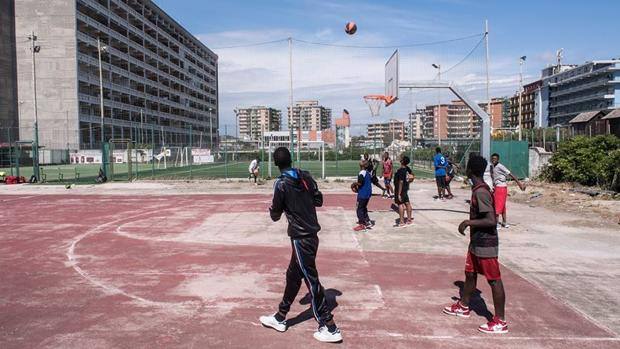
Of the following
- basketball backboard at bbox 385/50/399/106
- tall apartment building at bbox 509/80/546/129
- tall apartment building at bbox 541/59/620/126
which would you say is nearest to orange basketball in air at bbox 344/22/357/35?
basketball backboard at bbox 385/50/399/106

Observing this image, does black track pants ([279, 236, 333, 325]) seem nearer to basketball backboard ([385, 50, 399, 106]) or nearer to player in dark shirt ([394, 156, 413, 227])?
player in dark shirt ([394, 156, 413, 227])

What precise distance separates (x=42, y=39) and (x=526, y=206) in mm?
67345

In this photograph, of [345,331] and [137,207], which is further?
[137,207]

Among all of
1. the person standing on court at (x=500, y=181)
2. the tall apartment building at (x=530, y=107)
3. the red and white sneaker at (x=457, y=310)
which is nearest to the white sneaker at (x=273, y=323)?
the red and white sneaker at (x=457, y=310)

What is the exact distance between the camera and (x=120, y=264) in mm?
8797

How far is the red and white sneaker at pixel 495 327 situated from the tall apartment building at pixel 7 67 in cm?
7157

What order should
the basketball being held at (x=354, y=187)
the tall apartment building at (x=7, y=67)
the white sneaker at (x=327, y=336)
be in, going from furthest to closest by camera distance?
1. the tall apartment building at (x=7, y=67)
2. the basketball being held at (x=354, y=187)
3. the white sneaker at (x=327, y=336)

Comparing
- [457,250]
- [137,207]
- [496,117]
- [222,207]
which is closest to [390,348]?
[457,250]

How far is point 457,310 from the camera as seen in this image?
603 centimetres

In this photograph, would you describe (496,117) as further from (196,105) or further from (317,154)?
(317,154)

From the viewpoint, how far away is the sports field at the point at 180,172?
32188 millimetres

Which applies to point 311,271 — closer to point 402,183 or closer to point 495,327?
point 495,327

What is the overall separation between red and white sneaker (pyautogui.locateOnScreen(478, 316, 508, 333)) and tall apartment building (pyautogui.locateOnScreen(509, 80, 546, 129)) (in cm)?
12490

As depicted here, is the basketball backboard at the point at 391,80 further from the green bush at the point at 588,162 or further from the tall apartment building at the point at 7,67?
the tall apartment building at the point at 7,67
